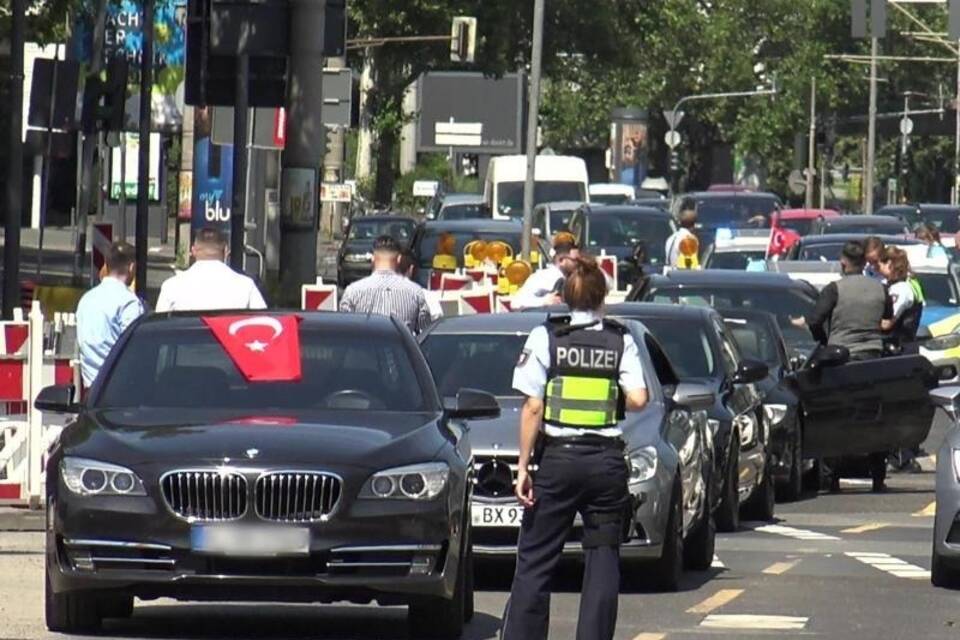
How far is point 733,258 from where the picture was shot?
125ft

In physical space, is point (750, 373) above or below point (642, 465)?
above

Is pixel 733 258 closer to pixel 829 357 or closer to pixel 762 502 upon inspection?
pixel 829 357

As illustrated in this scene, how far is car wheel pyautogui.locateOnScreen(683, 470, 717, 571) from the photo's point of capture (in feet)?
50.7

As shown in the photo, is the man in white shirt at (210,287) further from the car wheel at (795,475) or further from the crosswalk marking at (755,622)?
the car wheel at (795,475)

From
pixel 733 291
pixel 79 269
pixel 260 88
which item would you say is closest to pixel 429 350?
pixel 260 88

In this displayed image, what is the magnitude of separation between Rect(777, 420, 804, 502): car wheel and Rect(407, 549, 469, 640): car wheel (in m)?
8.62

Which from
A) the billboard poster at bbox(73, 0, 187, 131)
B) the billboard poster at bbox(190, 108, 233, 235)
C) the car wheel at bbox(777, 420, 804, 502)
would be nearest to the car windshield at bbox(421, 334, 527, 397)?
the car wheel at bbox(777, 420, 804, 502)

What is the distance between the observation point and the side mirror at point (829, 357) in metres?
20.6

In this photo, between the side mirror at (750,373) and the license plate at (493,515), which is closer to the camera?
the license plate at (493,515)

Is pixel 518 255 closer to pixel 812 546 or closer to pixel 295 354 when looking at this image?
pixel 812 546

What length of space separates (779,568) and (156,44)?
31.4m

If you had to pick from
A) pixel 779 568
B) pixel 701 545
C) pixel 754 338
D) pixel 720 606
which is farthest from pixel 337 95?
pixel 720 606

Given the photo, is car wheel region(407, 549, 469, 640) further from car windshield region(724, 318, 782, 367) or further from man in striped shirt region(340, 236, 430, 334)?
car windshield region(724, 318, 782, 367)

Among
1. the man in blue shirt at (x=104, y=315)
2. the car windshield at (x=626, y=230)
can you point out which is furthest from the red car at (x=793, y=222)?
the man in blue shirt at (x=104, y=315)
